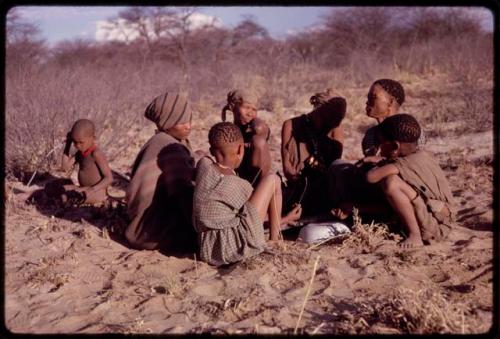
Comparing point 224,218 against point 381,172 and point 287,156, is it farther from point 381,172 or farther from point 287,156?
point 287,156

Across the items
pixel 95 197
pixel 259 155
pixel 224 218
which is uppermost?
pixel 259 155

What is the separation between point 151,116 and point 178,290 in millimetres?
1393

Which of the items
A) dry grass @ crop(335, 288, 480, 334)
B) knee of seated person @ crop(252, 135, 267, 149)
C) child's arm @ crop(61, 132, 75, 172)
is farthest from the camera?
child's arm @ crop(61, 132, 75, 172)

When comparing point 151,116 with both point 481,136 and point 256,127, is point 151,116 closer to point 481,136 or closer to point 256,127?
point 256,127

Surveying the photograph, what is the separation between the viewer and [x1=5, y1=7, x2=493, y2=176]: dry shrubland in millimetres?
6664

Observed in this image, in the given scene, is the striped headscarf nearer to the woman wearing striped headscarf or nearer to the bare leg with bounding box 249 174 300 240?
the woman wearing striped headscarf

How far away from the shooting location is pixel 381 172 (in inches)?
134

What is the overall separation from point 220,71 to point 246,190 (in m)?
11.4

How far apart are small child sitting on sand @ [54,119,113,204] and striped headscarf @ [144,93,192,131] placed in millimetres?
1446

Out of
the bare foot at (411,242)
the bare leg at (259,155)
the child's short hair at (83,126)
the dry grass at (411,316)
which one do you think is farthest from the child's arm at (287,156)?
the dry grass at (411,316)

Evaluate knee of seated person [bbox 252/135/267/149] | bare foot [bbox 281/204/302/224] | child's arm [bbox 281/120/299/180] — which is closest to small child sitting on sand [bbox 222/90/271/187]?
knee of seated person [bbox 252/135/267/149]

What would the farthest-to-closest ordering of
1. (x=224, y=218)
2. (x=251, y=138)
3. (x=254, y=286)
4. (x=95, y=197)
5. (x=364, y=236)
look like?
(x=95, y=197) → (x=251, y=138) → (x=364, y=236) → (x=224, y=218) → (x=254, y=286)

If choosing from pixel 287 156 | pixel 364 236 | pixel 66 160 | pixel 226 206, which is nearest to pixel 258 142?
pixel 287 156

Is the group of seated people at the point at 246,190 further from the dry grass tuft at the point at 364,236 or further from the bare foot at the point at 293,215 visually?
the dry grass tuft at the point at 364,236
